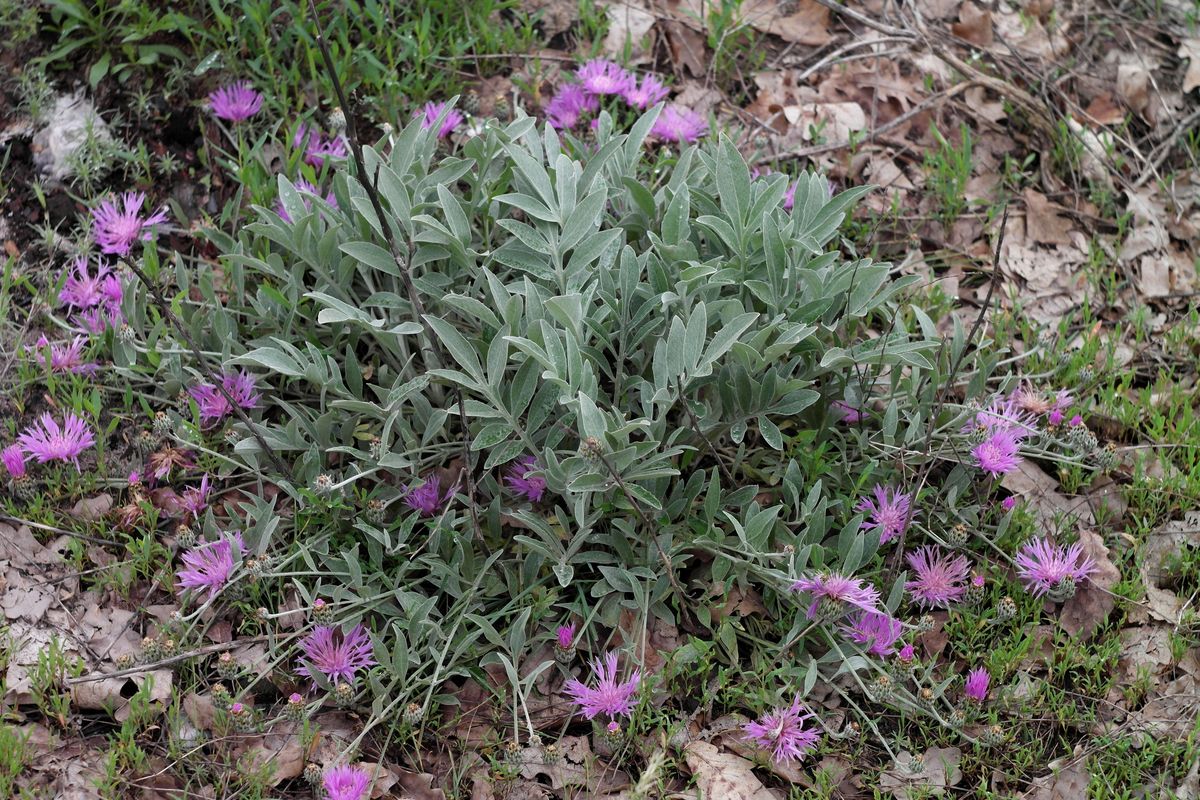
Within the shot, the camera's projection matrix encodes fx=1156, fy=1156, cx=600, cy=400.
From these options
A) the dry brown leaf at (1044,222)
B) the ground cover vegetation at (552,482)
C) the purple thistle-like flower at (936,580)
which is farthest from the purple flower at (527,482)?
the dry brown leaf at (1044,222)

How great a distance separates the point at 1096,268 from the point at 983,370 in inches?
38.2

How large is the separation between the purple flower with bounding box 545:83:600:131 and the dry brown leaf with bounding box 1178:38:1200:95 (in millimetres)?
2242

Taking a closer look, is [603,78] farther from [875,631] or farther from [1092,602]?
[1092,602]

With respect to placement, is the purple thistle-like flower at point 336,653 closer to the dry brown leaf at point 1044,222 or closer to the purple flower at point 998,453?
the purple flower at point 998,453

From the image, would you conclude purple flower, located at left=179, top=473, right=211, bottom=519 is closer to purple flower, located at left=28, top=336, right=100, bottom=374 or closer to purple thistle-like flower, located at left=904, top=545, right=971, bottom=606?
purple flower, located at left=28, top=336, right=100, bottom=374

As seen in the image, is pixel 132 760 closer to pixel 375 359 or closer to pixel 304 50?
pixel 375 359

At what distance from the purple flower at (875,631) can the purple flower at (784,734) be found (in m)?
0.23

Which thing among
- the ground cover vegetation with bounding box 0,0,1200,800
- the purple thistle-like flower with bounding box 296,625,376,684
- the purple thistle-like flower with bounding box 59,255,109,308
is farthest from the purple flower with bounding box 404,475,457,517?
the purple thistle-like flower with bounding box 59,255,109,308

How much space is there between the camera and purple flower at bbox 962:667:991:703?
2.64 metres

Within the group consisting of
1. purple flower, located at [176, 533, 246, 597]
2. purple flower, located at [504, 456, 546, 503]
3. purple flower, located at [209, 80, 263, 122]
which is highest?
purple flower, located at [209, 80, 263, 122]

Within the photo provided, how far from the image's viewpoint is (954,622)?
2828mm

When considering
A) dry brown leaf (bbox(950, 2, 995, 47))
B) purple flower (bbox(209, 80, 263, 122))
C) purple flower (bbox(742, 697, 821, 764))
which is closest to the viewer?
purple flower (bbox(742, 697, 821, 764))

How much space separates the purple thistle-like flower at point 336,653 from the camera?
2.61 meters

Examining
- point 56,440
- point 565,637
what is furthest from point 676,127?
point 56,440
